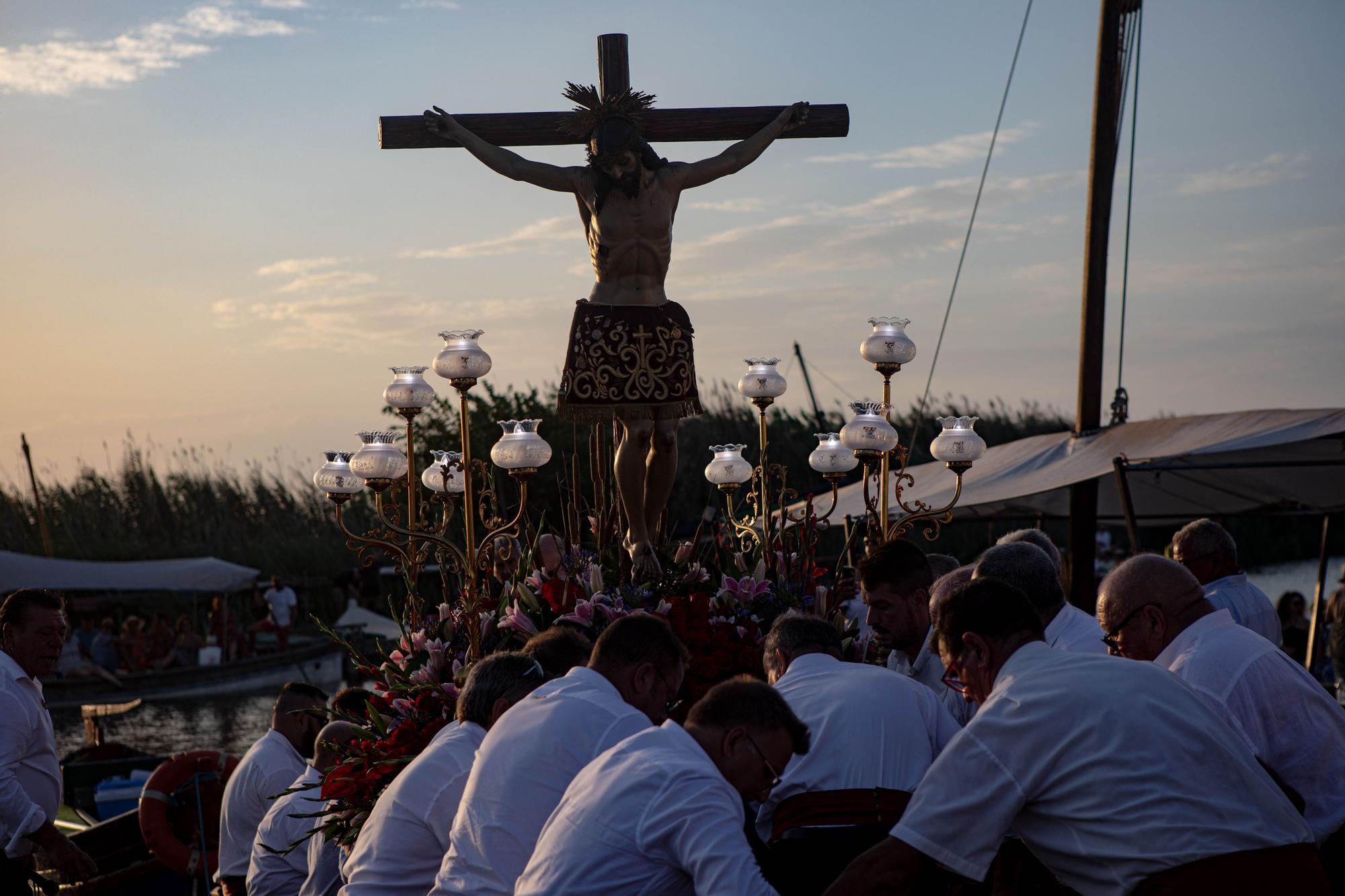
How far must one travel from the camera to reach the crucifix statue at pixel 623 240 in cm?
684

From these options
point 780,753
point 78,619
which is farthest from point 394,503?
point 78,619

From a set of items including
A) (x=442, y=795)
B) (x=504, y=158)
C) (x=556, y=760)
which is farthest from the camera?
(x=504, y=158)

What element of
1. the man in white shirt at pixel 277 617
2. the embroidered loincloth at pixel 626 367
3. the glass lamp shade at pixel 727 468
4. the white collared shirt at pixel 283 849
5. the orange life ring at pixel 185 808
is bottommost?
the man in white shirt at pixel 277 617

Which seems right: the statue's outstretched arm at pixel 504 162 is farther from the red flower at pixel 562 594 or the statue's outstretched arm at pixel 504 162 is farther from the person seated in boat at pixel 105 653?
the person seated in boat at pixel 105 653

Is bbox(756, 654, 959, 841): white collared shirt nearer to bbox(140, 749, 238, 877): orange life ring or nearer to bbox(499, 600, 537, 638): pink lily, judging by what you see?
bbox(499, 600, 537, 638): pink lily

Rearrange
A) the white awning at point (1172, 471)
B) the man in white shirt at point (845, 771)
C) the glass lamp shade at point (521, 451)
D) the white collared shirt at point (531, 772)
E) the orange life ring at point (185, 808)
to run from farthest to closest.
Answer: the white awning at point (1172, 471)
the orange life ring at point (185, 808)
the glass lamp shade at point (521, 451)
the man in white shirt at point (845, 771)
the white collared shirt at point (531, 772)

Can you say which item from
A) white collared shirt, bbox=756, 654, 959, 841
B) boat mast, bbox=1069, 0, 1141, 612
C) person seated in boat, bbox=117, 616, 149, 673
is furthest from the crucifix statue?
person seated in boat, bbox=117, 616, 149, 673

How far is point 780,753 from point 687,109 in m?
4.60

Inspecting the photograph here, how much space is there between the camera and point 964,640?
3502 millimetres

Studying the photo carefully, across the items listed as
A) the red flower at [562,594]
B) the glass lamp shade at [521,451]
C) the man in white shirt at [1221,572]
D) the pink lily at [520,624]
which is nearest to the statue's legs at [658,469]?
the glass lamp shade at [521,451]

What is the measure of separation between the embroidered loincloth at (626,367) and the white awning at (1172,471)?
4529mm

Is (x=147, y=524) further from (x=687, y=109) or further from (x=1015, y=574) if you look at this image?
(x=1015, y=574)

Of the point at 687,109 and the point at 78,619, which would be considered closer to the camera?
Answer: the point at 687,109

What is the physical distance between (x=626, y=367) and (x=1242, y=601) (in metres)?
3.13
